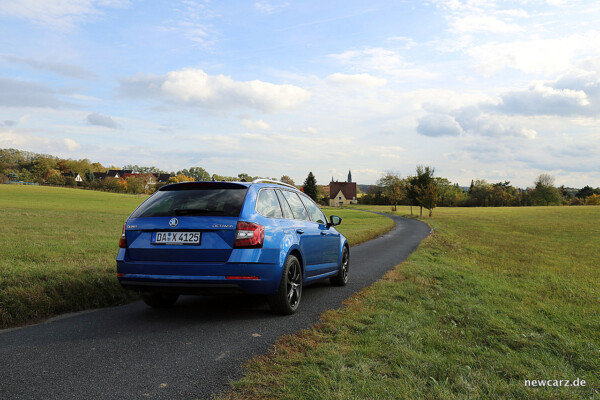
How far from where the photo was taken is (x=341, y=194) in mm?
133625

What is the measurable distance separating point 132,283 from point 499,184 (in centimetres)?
13079

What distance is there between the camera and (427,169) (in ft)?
183

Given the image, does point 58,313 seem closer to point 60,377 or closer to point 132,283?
point 132,283

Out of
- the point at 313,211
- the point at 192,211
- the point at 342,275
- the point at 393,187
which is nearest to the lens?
the point at 192,211

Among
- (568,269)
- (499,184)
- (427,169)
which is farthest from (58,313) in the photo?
(499,184)

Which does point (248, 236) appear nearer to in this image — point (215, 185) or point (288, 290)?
point (215, 185)

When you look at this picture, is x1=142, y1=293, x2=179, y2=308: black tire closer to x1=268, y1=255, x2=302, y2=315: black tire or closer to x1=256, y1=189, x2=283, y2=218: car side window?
x1=268, y1=255, x2=302, y2=315: black tire

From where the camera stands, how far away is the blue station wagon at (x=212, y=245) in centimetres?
477

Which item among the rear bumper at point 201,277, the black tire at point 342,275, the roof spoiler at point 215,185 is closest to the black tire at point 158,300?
the rear bumper at point 201,277

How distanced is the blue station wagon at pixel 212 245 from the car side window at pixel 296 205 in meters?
0.66

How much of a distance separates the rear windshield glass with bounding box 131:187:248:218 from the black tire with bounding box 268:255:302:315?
105cm

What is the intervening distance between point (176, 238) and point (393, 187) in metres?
81.6

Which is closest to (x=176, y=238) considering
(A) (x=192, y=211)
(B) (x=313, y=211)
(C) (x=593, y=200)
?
(A) (x=192, y=211)

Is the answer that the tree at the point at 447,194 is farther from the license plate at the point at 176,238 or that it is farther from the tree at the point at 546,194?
the license plate at the point at 176,238
